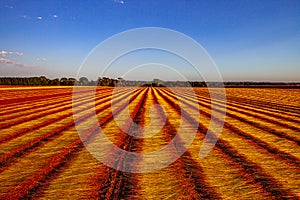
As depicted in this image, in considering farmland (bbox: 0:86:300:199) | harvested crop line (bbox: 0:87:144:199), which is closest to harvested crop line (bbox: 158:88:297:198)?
farmland (bbox: 0:86:300:199)

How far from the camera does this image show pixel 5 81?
4555 inches

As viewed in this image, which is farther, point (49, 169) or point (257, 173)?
point (49, 169)

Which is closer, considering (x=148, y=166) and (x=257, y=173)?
(x=257, y=173)

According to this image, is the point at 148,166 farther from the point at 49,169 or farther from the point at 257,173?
the point at 257,173

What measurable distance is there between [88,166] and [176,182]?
227cm

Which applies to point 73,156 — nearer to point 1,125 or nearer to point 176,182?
point 176,182

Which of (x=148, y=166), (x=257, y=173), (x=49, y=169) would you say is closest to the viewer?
(x=257, y=173)

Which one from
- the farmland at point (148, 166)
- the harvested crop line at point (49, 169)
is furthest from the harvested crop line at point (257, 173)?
the harvested crop line at point (49, 169)

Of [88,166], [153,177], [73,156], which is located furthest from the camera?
[73,156]

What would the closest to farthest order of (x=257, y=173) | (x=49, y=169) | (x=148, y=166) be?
(x=257, y=173), (x=49, y=169), (x=148, y=166)

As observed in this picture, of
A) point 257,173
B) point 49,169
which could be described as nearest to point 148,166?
point 49,169

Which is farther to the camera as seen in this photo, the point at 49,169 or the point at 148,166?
the point at 148,166

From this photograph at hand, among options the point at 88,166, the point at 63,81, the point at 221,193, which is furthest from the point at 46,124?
the point at 63,81

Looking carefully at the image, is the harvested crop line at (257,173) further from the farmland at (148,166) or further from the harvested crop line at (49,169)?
the harvested crop line at (49,169)
